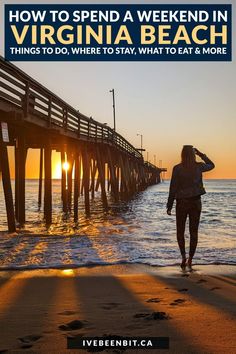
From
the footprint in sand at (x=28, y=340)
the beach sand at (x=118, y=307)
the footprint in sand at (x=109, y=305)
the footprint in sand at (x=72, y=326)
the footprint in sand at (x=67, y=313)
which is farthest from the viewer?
the footprint in sand at (x=109, y=305)

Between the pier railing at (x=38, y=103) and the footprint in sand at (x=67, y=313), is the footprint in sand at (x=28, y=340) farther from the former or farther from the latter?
the pier railing at (x=38, y=103)

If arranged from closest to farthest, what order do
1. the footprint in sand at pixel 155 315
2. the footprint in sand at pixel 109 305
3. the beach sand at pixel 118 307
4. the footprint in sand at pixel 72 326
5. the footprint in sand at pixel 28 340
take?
the footprint in sand at pixel 28 340 < the beach sand at pixel 118 307 < the footprint in sand at pixel 72 326 < the footprint in sand at pixel 155 315 < the footprint in sand at pixel 109 305

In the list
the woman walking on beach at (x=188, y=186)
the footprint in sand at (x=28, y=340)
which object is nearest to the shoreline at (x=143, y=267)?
the woman walking on beach at (x=188, y=186)

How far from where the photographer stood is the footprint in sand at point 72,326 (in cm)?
318

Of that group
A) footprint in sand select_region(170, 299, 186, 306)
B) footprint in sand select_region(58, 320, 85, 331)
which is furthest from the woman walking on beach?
footprint in sand select_region(58, 320, 85, 331)

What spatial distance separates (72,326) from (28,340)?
1.34ft

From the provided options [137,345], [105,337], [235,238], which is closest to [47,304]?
[105,337]

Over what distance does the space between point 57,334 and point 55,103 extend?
417 inches

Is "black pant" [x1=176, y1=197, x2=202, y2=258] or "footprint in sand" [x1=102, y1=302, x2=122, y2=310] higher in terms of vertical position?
"black pant" [x1=176, y1=197, x2=202, y2=258]

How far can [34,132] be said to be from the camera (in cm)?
1310

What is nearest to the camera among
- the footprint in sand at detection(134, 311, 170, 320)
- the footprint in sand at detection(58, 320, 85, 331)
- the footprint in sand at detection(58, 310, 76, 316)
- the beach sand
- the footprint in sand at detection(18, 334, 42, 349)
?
the footprint in sand at detection(18, 334, 42, 349)

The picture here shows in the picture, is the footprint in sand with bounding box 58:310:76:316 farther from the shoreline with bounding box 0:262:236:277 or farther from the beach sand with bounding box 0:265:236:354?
the shoreline with bounding box 0:262:236:277

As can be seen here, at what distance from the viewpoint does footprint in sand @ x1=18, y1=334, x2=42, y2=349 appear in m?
2.84

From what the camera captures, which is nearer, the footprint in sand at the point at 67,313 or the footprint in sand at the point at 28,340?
the footprint in sand at the point at 28,340
